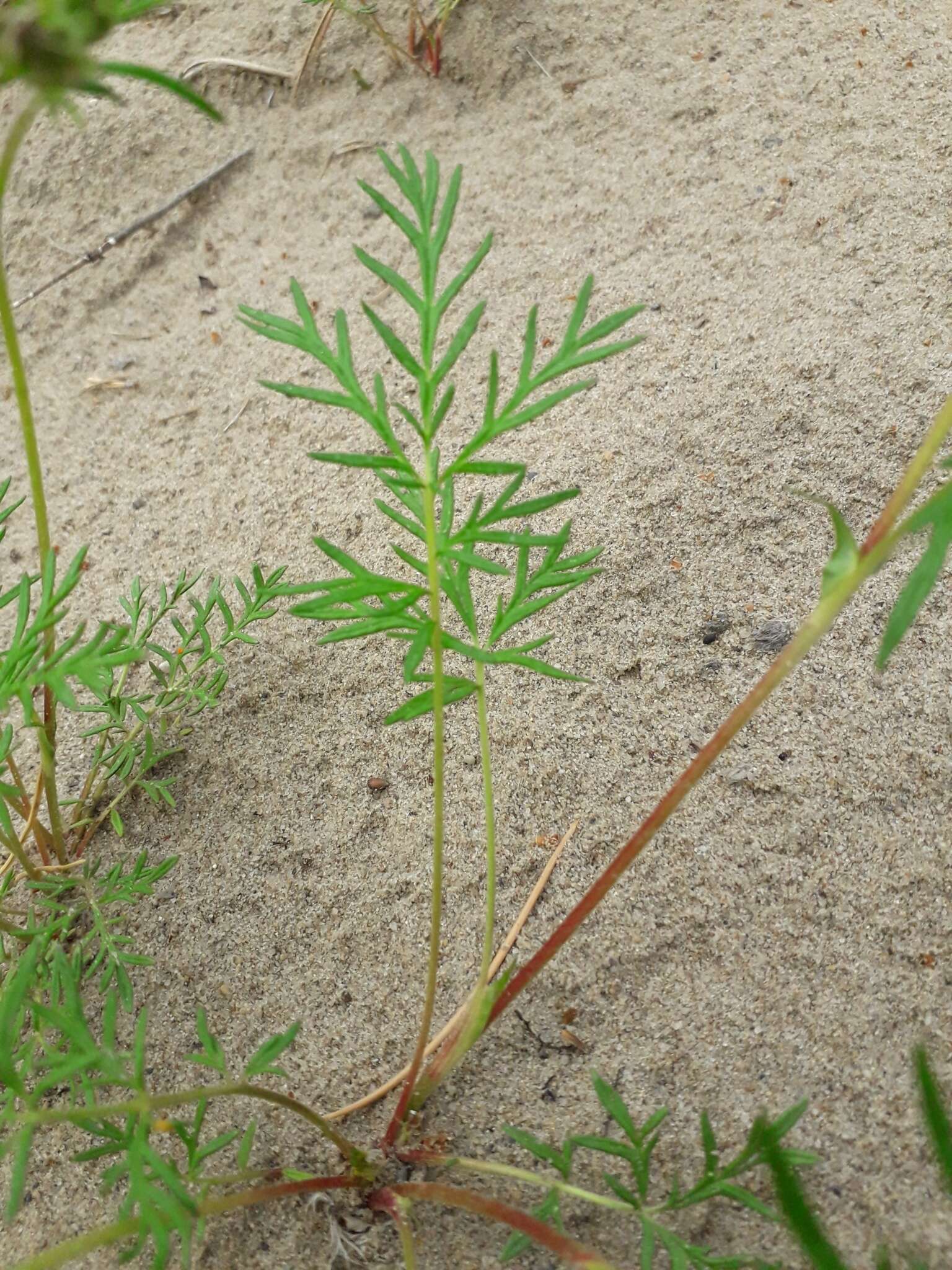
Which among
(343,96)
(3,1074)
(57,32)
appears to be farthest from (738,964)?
(343,96)

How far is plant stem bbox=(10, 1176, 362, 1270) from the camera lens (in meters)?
0.83

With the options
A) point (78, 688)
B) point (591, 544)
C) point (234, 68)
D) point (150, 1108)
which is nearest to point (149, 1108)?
point (150, 1108)

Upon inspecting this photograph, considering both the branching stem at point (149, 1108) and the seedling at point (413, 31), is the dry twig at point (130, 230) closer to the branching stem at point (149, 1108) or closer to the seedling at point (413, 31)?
the seedling at point (413, 31)

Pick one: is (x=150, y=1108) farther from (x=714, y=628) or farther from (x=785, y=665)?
(x=714, y=628)

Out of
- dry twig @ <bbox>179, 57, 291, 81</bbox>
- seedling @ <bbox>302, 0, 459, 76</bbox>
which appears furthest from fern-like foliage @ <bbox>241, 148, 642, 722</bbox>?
dry twig @ <bbox>179, 57, 291, 81</bbox>

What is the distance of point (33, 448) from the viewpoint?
3.24ft

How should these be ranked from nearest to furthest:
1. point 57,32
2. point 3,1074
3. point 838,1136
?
point 57,32, point 3,1074, point 838,1136

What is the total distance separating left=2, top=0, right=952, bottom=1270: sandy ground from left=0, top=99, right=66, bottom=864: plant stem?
26 centimetres

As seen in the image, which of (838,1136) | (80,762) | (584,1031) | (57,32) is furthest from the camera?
(80,762)

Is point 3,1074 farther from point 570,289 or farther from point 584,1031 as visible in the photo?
point 570,289

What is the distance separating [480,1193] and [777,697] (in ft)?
2.50

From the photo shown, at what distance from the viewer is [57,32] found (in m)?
0.70

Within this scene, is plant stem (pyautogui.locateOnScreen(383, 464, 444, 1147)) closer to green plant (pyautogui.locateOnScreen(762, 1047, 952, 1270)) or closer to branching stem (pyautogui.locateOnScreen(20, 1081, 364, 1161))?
branching stem (pyautogui.locateOnScreen(20, 1081, 364, 1161))

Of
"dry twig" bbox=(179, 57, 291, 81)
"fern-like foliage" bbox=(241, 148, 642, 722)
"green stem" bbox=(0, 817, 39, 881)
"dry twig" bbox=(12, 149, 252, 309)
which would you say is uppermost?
"dry twig" bbox=(179, 57, 291, 81)
